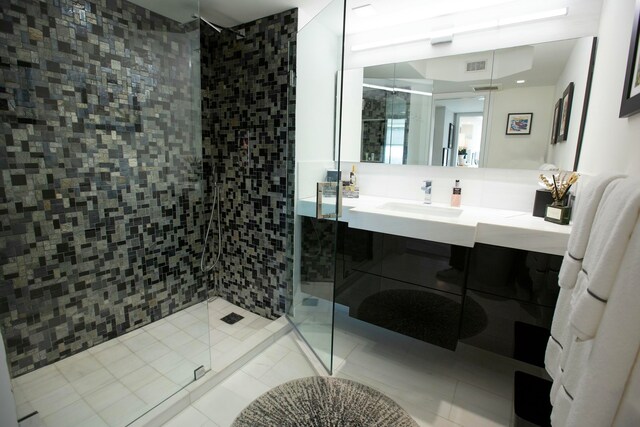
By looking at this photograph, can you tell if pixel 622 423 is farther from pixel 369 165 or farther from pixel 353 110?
pixel 353 110

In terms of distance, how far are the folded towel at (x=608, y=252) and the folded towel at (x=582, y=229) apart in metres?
0.14

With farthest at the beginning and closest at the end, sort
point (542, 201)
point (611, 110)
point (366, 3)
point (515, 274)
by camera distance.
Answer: point (366, 3) < point (542, 201) < point (515, 274) < point (611, 110)

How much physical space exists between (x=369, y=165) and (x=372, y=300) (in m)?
1.15

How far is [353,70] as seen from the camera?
8.46 ft

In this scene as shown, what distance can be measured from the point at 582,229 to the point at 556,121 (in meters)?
1.20

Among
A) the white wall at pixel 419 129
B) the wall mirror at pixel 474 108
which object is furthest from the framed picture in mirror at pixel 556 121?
the white wall at pixel 419 129

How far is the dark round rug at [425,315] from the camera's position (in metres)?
1.81

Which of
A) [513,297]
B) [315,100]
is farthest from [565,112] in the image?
[315,100]

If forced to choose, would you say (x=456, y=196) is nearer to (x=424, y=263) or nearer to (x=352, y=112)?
(x=424, y=263)

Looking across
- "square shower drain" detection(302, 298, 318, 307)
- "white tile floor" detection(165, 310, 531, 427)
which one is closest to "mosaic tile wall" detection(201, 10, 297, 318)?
"square shower drain" detection(302, 298, 318, 307)

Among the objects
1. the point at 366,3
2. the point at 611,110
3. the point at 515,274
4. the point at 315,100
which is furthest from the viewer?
the point at 315,100

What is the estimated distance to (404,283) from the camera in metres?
1.99

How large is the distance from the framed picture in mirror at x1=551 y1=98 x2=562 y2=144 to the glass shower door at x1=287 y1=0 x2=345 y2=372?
4.40 feet

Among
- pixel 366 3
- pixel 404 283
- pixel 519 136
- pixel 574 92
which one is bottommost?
pixel 404 283
